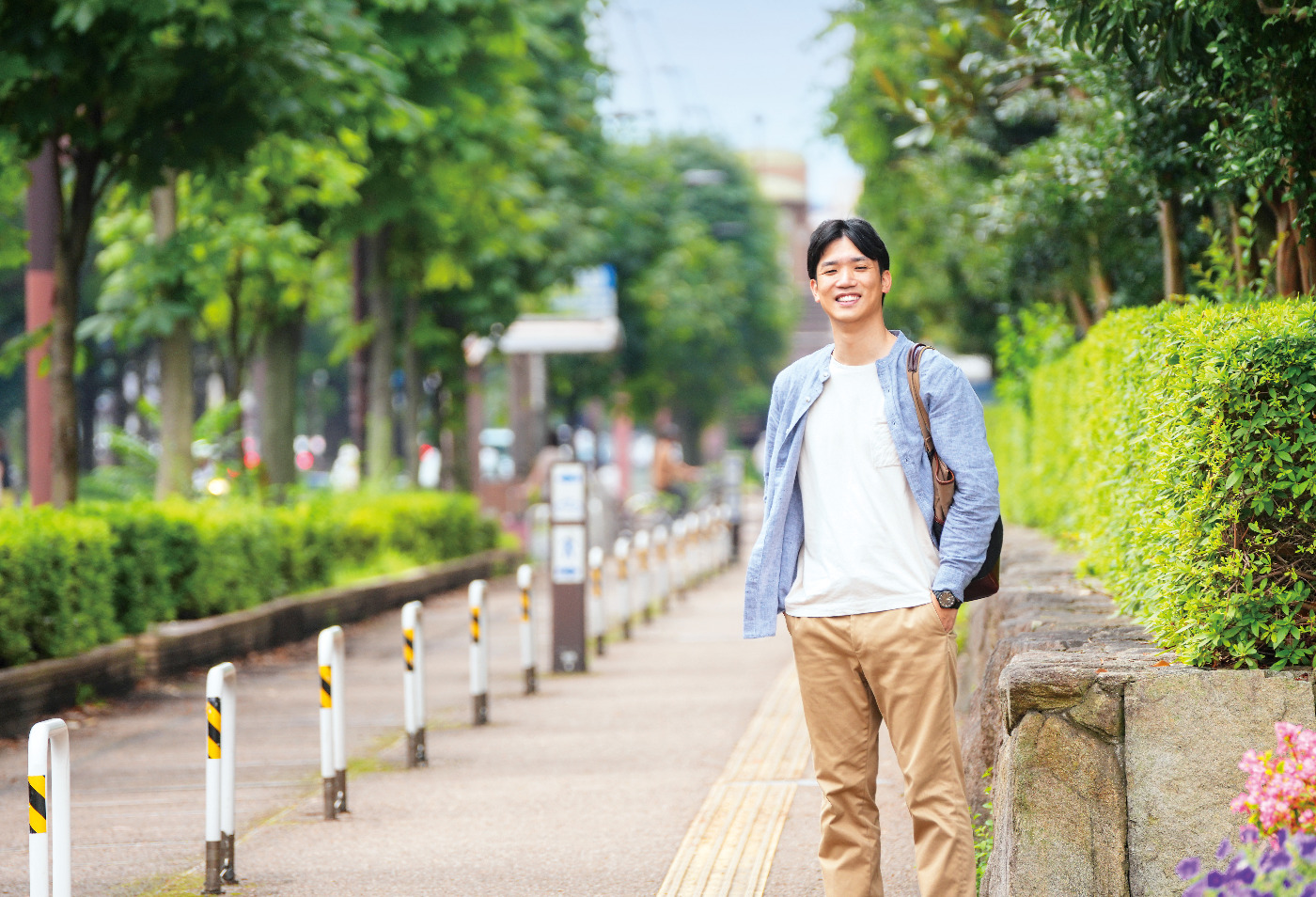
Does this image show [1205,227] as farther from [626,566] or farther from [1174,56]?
[626,566]

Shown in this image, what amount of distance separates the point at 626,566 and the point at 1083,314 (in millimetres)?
5432

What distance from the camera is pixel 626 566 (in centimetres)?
1698

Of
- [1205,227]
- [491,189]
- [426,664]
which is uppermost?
[491,189]

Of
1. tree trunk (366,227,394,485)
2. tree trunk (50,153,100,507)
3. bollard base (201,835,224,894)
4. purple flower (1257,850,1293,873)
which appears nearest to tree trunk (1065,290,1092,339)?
tree trunk (50,153,100,507)

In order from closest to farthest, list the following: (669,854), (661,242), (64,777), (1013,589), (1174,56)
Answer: (64,777) < (1174,56) < (669,854) < (1013,589) < (661,242)

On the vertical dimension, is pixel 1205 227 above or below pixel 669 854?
above

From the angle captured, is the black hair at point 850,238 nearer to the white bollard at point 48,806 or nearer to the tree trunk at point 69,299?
the white bollard at point 48,806

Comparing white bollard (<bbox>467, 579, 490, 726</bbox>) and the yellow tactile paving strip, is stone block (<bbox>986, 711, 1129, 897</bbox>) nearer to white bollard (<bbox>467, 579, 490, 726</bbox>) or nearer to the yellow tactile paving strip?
the yellow tactile paving strip

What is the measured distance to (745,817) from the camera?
7375 mm

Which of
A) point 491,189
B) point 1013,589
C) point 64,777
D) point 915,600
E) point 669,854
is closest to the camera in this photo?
point 915,600

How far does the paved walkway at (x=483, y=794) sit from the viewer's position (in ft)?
21.1

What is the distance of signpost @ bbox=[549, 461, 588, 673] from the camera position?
43.6ft

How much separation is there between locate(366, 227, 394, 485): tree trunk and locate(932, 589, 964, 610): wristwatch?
17.2 m

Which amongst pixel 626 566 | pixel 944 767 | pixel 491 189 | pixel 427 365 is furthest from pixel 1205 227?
pixel 427 365
